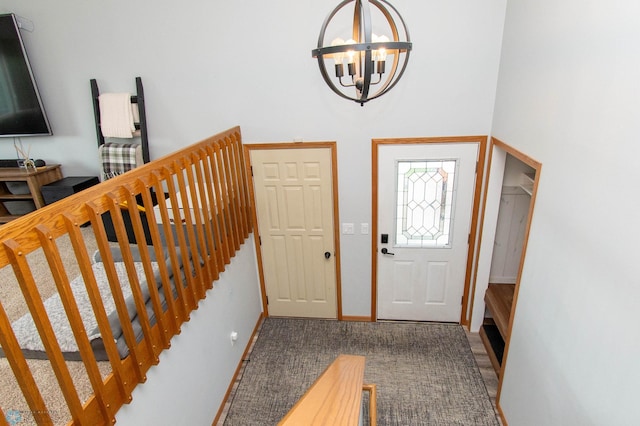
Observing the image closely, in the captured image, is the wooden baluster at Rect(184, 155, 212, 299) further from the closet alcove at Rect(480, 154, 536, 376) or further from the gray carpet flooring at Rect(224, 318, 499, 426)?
the closet alcove at Rect(480, 154, 536, 376)

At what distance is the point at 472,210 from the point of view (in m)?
3.43

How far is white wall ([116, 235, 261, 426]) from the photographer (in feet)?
6.62

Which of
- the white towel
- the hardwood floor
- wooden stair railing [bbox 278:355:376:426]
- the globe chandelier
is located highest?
the globe chandelier

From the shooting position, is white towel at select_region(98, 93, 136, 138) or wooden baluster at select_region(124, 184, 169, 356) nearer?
wooden baluster at select_region(124, 184, 169, 356)

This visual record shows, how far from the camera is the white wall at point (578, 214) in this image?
146cm

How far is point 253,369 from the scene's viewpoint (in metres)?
3.39

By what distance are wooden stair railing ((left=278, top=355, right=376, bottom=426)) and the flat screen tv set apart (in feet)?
12.2

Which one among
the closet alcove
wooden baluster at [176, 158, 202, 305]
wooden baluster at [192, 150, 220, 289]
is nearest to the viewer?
wooden baluster at [176, 158, 202, 305]

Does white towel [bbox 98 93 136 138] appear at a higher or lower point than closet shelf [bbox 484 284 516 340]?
higher

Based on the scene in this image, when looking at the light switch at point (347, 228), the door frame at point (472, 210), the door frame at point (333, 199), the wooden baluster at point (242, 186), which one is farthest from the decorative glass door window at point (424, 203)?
the wooden baluster at point (242, 186)

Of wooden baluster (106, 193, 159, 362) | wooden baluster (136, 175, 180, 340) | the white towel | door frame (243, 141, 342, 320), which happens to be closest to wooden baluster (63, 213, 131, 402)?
wooden baluster (106, 193, 159, 362)

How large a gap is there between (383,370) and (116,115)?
11.6 feet

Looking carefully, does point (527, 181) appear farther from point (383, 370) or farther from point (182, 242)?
point (182, 242)

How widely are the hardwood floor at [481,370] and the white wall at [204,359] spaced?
11 cm
